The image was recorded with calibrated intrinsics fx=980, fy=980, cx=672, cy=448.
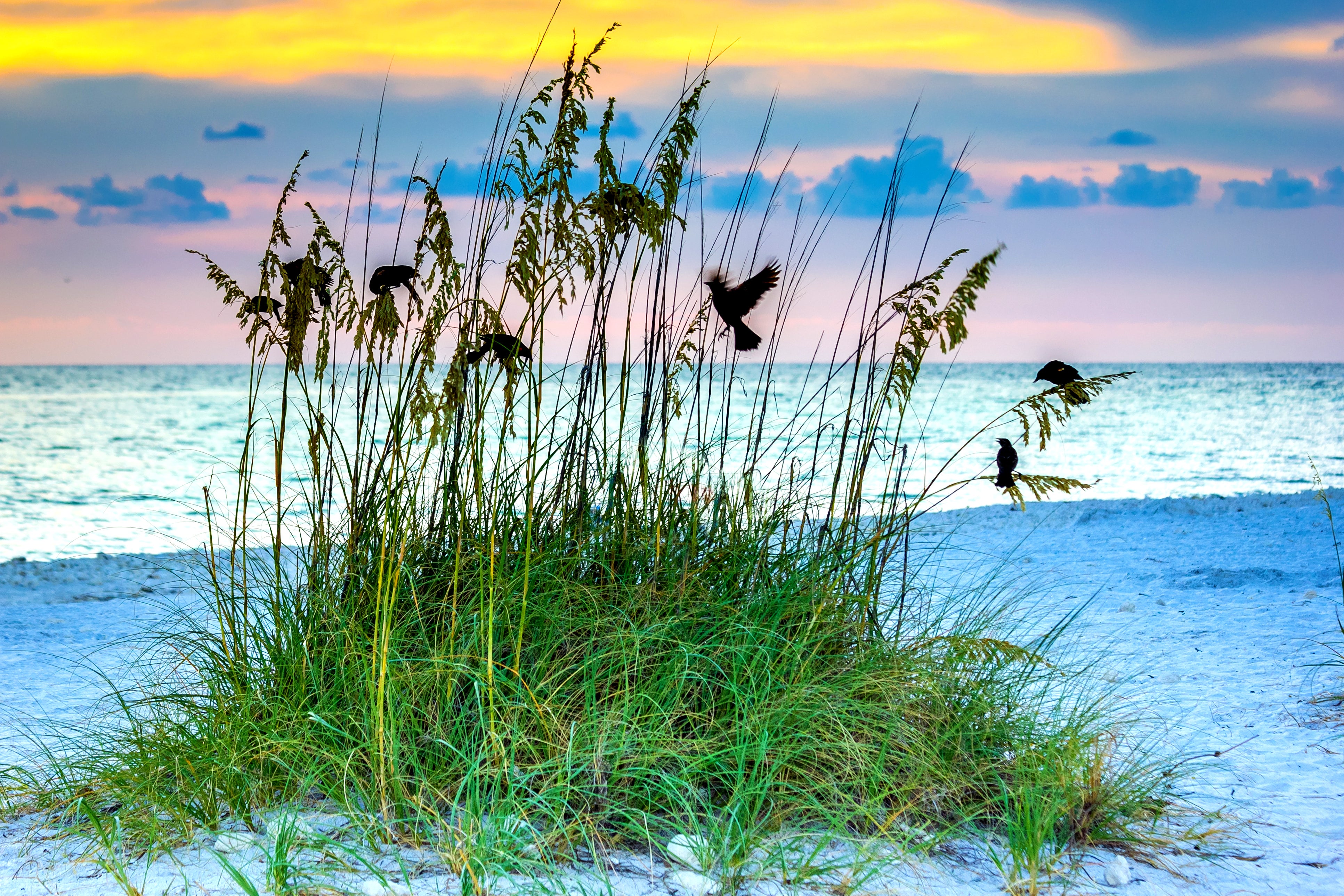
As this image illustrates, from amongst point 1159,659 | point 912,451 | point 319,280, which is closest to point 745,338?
point 319,280

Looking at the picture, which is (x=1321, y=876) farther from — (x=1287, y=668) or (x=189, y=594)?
(x=189, y=594)

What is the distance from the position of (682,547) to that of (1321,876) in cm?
185

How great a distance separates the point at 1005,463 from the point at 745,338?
2.96 feet

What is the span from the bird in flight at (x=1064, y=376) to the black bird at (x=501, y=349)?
55.7 inches

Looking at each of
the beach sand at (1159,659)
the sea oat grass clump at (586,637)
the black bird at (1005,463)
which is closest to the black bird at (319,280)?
the sea oat grass clump at (586,637)

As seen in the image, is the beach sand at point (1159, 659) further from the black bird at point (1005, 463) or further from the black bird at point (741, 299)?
the black bird at point (741, 299)

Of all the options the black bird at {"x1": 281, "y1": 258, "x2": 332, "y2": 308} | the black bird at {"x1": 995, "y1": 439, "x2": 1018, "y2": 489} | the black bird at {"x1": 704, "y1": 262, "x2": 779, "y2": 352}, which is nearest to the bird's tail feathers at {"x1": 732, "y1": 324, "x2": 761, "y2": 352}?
the black bird at {"x1": 704, "y1": 262, "x2": 779, "y2": 352}

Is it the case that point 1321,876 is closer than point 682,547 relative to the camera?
Yes

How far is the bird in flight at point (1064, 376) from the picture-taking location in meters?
2.71

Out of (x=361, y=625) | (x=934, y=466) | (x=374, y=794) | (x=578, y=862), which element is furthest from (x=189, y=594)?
(x=934, y=466)

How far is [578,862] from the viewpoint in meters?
2.21

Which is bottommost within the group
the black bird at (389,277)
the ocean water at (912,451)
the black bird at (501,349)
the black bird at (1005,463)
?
the ocean water at (912,451)

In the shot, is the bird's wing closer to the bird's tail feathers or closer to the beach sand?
the bird's tail feathers

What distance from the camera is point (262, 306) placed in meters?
2.73
